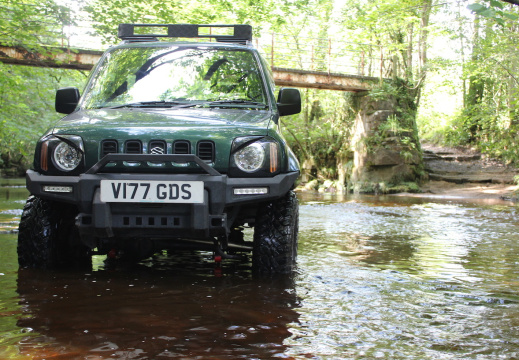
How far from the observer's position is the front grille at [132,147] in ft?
13.6

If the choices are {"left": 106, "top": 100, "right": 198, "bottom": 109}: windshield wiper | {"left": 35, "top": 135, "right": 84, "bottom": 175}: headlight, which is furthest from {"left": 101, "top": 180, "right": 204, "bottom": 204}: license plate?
{"left": 106, "top": 100, "right": 198, "bottom": 109}: windshield wiper

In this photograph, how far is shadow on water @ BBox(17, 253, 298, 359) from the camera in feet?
9.28

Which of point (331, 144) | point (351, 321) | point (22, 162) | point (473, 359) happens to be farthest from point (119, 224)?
point (22, 162)

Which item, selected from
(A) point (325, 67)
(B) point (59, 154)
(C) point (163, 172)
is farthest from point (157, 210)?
(A) point (325, 67)

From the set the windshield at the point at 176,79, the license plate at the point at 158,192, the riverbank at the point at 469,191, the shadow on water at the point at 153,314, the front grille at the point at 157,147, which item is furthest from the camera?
the riverbank at the point at 469,191

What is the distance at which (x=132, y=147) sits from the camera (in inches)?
163

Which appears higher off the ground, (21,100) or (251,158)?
(21,100)

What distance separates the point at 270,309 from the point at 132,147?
4.96 feet

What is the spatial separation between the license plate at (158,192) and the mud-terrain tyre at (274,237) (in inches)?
29.0

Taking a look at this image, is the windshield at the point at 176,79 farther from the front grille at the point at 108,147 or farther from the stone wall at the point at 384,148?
the stone wall at the point at 384,148

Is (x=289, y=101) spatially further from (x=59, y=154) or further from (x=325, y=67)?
(x=325, y=67)

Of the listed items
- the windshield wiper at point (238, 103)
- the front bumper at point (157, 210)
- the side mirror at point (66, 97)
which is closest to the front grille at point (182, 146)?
the front bumper at point (157, 210)

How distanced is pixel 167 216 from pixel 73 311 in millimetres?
886

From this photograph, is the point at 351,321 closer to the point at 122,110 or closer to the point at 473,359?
the point at 473,359
